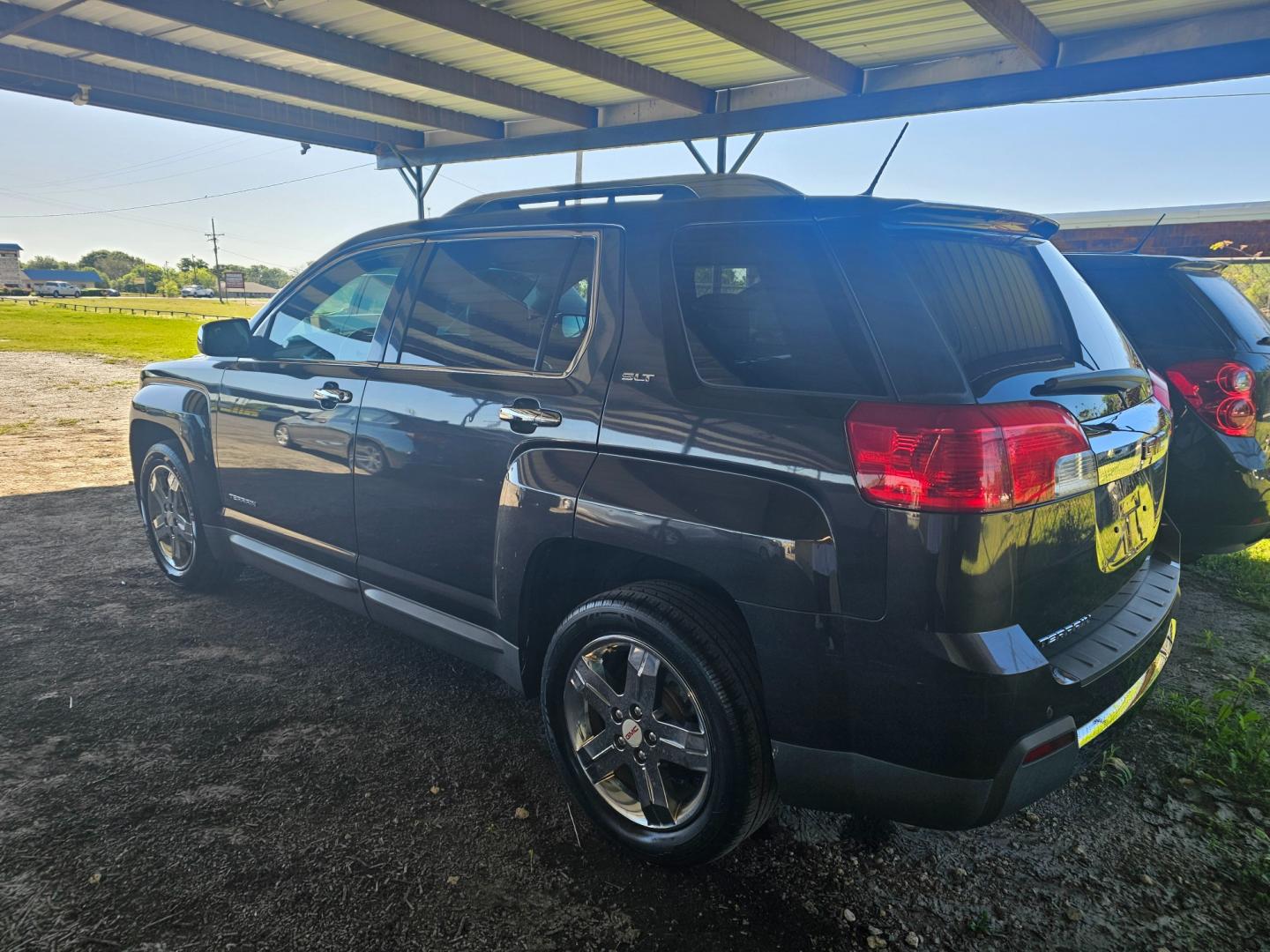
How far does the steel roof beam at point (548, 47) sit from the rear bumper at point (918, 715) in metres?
6.42

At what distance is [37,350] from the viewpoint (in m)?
23.1

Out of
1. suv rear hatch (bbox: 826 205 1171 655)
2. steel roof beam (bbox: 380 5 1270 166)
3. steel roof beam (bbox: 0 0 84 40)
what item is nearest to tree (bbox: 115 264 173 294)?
steel roof beam (bbox: 0 0 84 40)

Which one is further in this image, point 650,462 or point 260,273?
point 260,273

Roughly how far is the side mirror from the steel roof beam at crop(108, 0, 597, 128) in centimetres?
430

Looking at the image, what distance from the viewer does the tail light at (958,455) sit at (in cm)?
183

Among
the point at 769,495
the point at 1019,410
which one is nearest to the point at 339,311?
the point at 769,495

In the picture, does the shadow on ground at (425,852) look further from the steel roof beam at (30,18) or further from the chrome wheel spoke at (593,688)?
the steel roof beam at (30,18)

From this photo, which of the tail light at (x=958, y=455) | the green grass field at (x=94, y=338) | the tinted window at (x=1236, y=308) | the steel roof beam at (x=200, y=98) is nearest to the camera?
the tail light at (x=958, y=455)

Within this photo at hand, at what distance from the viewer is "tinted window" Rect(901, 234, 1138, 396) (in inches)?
79.4

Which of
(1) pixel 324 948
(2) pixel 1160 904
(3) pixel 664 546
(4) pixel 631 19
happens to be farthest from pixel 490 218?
(4) pixel 631 19

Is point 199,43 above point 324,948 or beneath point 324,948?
above

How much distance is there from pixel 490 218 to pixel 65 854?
245 centimetres

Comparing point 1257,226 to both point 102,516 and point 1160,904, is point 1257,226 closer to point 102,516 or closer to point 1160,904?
point 1160,904

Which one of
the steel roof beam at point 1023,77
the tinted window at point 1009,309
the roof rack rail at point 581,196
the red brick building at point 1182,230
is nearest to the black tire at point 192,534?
the roof rack rail at point 581,196
